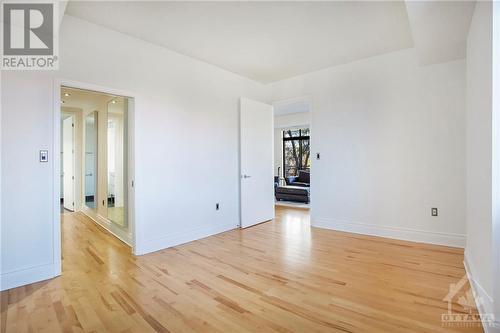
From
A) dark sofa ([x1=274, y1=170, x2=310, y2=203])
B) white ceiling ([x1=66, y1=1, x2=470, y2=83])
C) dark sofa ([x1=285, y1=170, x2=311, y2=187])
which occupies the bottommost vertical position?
dark sofa ([x1=274, y1=170, x2=310, y2=203])

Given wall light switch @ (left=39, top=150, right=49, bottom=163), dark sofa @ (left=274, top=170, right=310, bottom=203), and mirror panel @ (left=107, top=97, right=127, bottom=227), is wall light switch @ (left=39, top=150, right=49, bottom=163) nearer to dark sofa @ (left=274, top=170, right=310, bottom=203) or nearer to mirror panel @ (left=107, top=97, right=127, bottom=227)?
mirror panel @ (left=107, top=97, right=127, bottom=227)

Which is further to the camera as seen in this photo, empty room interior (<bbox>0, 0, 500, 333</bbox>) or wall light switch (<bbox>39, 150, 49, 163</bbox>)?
wall light switch (<bbox>39, 150, 49, 163</bbox>)

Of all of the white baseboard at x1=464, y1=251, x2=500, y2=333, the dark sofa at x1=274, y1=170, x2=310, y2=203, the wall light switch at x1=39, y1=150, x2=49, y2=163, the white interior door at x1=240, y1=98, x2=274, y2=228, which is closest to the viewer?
the white baseboard at x1=464, y1=251, x2=500, y2=333

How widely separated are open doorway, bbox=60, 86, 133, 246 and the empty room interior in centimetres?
6

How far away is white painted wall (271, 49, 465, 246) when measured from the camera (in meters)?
3.29

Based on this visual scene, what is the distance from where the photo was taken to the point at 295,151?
9445 mm

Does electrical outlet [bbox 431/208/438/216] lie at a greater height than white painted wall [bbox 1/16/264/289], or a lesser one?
lesser

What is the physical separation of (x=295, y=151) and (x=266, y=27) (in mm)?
6811

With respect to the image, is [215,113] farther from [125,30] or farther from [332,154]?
[332,154]

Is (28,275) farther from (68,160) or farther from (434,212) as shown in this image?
(434,212)

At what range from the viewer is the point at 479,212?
199cm

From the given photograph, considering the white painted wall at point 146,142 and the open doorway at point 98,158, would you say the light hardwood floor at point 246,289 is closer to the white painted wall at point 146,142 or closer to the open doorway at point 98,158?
the white painted wall at point 146,142

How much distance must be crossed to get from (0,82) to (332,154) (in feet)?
13.6

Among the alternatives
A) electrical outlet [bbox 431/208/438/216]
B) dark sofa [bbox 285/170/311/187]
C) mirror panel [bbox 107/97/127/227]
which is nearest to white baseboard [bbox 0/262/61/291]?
mirror panel [bbox 107/97/127/227]
